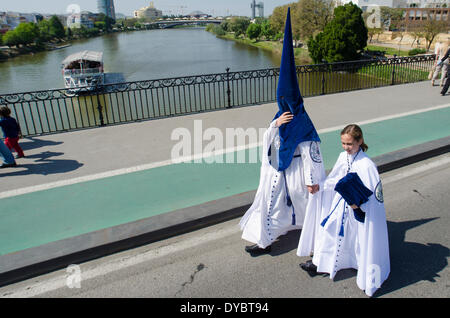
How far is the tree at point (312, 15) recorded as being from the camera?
152ft

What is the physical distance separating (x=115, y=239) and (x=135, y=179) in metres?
1.79

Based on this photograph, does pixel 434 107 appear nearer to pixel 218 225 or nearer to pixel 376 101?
pixel 376 101

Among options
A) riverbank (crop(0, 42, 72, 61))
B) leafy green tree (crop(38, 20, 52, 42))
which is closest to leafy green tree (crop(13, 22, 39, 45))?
riverbank (crop(0, 42, 72, 61))

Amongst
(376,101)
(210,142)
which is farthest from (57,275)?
(376,101)

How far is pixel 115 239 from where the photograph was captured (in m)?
4.04

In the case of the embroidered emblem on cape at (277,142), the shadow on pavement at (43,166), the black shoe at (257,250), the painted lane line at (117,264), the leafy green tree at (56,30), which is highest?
the leafy green tree at (56,30)

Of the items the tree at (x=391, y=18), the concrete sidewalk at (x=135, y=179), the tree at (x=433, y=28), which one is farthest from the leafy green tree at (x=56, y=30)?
the concrete sidewalk at (x=135, y=179)

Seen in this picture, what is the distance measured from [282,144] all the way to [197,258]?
151 cm

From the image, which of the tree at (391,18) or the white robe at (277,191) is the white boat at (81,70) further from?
the tree at (391,18)

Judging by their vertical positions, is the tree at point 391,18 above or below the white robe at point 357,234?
above

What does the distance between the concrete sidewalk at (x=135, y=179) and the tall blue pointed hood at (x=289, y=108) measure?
1.48m

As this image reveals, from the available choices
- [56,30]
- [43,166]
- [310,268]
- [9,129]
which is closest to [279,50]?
[9,129]

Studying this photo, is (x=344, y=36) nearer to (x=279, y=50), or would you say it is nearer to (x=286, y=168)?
(x=279, y=50)
